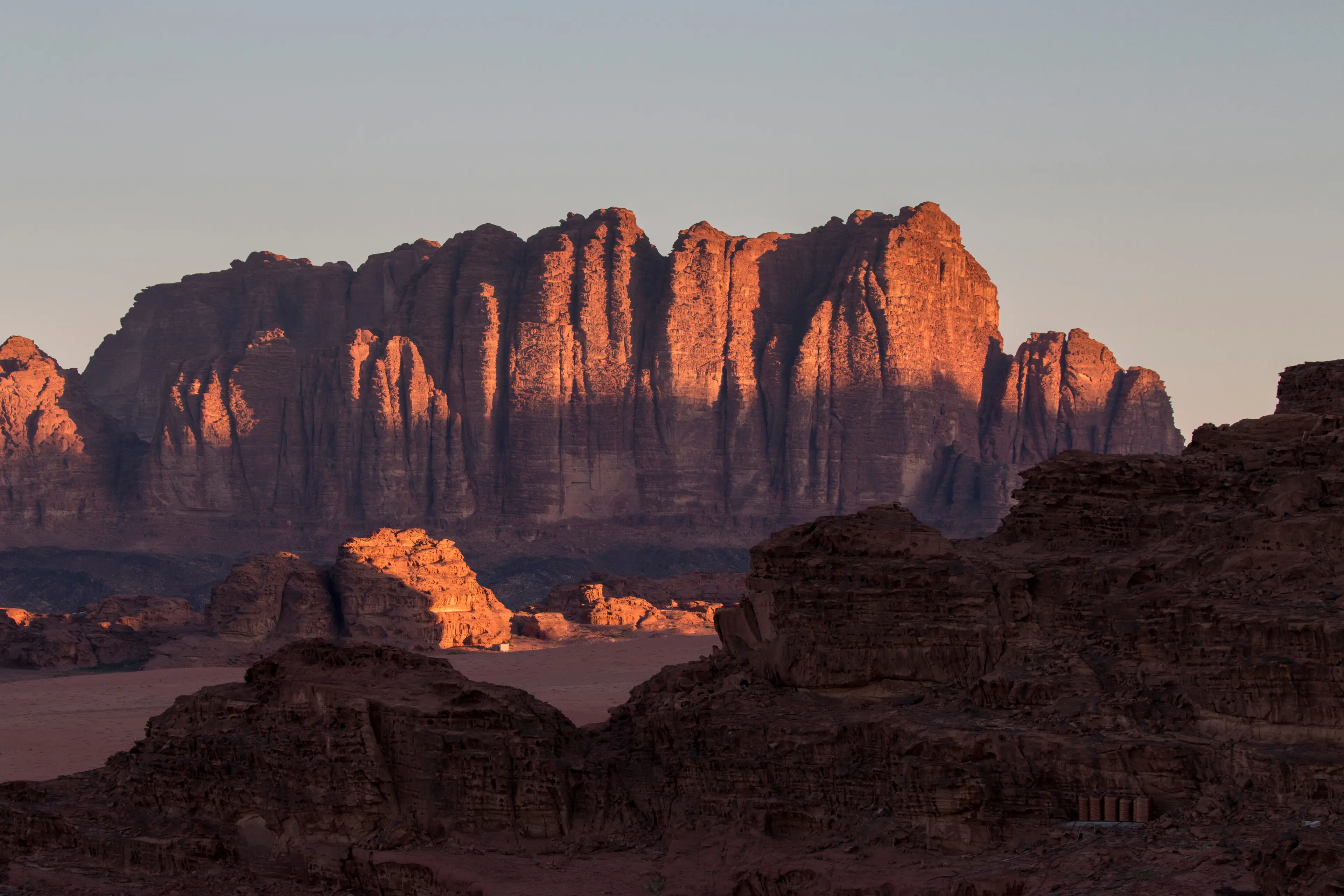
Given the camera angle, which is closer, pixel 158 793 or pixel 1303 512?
pixel 1303 512

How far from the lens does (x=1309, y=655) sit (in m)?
18.4

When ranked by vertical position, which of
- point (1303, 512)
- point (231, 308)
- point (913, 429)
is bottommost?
point (1303, 512)

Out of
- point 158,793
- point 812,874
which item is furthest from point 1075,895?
point 158,793

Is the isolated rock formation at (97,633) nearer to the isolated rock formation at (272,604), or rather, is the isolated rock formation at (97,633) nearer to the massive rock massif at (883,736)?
the isolated rock formation at (272,604)

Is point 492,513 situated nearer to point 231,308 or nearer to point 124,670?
point 231,308

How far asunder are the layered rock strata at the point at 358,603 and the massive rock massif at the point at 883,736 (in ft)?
115

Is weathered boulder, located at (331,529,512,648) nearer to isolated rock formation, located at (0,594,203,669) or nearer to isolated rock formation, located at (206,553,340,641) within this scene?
isolated rock formation, located at (206,553,340,641)

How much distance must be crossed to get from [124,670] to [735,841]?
4106 cm


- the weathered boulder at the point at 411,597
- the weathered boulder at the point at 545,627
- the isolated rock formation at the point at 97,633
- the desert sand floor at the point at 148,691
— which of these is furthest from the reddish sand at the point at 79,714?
the weathered boulder at the point at 545,627

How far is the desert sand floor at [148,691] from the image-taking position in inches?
1554

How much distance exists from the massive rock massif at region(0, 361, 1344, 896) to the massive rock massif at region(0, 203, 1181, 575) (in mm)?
78879

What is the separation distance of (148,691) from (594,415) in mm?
57616

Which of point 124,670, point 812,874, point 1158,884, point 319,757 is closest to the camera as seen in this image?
point 1158,884

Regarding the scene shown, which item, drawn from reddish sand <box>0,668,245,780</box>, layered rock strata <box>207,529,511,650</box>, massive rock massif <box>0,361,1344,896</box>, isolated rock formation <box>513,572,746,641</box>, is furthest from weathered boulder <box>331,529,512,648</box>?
massive rock massif <box>0,361,1344,896</box>
